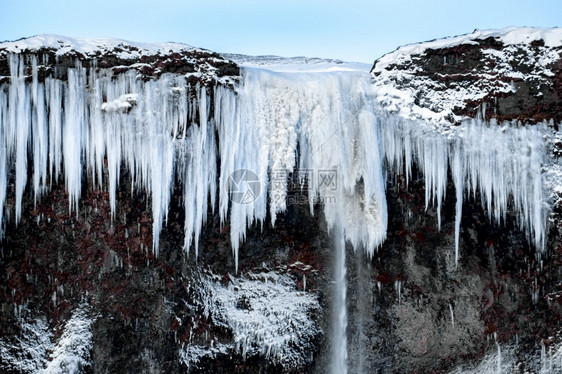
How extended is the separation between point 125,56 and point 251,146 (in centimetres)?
163

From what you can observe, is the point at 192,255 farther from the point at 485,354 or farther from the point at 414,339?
the point at 485,354

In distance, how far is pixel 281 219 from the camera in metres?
6.79

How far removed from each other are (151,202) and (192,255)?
73cm

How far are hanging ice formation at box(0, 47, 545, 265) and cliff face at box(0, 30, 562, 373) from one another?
0.02 metres

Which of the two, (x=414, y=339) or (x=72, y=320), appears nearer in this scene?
(x=72, y=320)

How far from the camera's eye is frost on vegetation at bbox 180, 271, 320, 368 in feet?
22.1

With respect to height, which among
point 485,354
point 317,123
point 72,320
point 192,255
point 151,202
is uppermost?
point 317,123

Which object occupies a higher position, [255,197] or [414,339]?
[255,197]

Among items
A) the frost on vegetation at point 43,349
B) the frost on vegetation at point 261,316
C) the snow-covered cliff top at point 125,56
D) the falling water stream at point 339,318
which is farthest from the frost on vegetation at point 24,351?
the falling water stream at point 339,318

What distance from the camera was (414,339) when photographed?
22.6 ft

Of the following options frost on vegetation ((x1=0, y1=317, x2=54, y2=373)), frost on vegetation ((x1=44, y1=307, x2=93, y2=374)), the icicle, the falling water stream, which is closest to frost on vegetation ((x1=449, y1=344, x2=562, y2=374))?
the falling water stream

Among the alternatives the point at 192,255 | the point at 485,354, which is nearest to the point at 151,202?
the point at 192,255

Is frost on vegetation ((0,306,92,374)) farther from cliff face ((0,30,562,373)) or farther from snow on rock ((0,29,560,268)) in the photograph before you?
snow on rock ((0,29,560,268))

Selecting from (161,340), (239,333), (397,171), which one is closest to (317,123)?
(397,171)
